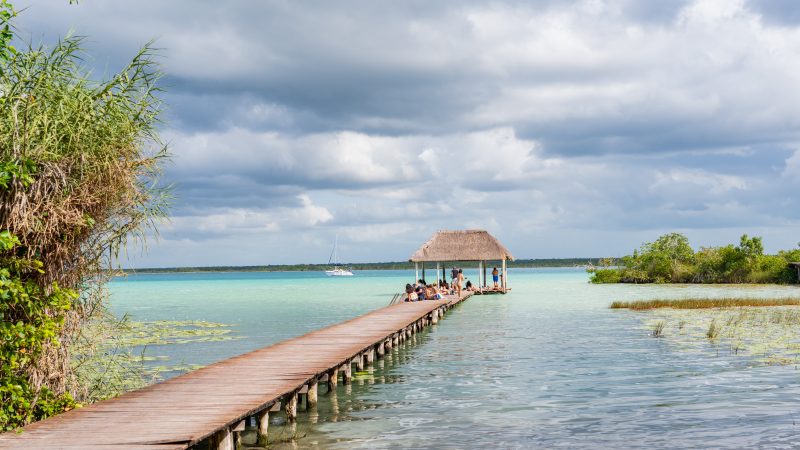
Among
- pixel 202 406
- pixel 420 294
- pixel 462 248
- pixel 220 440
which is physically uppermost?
pixel 462 248

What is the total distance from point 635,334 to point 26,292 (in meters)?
16.8

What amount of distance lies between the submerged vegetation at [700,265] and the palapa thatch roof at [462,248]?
2304cm

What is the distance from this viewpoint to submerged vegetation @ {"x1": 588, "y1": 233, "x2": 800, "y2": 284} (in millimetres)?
55281

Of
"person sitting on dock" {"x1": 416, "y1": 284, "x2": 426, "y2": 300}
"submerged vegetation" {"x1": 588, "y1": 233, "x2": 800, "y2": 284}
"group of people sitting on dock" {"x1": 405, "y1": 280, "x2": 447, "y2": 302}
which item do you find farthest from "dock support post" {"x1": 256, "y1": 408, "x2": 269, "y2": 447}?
"submerged vegetation" {"x1": 588, "y1": 233, "x2": 800, "y2": 284}

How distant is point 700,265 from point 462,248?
26101mm

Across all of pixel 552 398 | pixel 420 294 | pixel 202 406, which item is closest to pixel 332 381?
pixel 552 398

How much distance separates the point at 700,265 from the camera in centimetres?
5959

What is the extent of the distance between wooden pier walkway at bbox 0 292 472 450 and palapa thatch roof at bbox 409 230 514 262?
2786cm

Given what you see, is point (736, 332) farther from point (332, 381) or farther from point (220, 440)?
point (220, 440)

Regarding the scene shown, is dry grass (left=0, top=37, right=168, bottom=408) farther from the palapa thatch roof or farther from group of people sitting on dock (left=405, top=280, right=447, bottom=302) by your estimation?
the palapa thatch roof

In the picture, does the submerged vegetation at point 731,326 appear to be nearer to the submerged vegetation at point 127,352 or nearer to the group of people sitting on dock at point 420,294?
the group of people sitting on dock at point 420,294

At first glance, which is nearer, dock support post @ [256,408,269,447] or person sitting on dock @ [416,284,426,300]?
dock support post @ [256,408,269,447]

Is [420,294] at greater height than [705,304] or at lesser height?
greater

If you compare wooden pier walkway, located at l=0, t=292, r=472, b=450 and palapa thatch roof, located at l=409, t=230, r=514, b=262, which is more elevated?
palapa thatch roof, located at l=409, t=230, r=514, b=262
